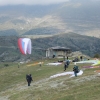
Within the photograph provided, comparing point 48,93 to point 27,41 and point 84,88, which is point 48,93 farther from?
point 27,41

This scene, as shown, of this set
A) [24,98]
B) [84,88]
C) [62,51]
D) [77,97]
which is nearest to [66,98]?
[77,97]

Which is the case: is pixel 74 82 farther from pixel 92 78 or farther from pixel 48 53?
pixel 48 53

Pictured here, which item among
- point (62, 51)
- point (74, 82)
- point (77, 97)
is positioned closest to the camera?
point (77, 97)

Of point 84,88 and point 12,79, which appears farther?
point 12,79

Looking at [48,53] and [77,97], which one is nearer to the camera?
[77,97]

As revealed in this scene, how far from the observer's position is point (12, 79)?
68.4m

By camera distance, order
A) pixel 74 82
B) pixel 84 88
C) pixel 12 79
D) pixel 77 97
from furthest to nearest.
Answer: pixel 12 79 < pixel 74 82 < pixel 84 88 < pixel 77 97

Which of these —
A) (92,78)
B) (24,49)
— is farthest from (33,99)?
(24,49)

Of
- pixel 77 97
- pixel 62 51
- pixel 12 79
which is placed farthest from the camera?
pixel 62 51

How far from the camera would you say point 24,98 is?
37.1 metres

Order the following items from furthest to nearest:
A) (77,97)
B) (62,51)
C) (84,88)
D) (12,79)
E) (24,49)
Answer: (62,51) → (12,79) → (24,49) → (84,88) → (77,97)

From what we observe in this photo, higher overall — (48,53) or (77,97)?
(48,53)

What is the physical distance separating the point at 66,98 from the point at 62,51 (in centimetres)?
10154

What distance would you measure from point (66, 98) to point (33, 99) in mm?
5338
